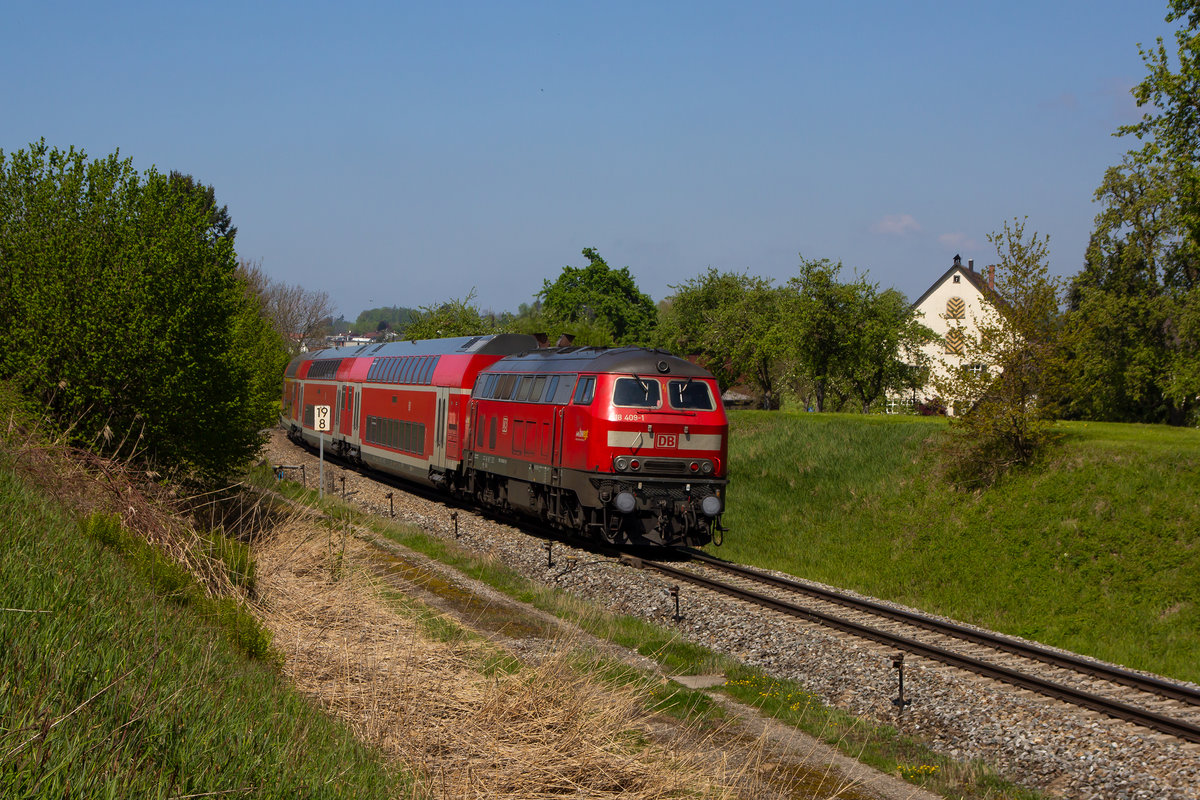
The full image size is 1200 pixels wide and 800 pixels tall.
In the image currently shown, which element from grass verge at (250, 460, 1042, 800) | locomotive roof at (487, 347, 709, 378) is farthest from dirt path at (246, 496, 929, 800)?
locomotive roof at (487, 347, 709, 378)

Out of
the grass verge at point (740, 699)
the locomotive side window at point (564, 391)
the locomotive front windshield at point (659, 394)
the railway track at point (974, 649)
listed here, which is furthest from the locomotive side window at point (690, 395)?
the grass verge at point (740, 699)

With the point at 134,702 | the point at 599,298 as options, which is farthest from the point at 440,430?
the point at 599,298

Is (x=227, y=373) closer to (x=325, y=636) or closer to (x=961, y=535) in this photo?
(x=325, y=636)

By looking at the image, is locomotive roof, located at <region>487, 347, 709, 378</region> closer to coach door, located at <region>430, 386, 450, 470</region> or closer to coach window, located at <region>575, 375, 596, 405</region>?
coach window, located at <region>575, 375, 596, 405</region>

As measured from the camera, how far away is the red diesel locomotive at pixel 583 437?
720 inches

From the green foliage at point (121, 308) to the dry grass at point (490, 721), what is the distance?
10.8m

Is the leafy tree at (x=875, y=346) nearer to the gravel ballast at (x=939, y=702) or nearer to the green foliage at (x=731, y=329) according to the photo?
the green foliage at (x=731, y=329)

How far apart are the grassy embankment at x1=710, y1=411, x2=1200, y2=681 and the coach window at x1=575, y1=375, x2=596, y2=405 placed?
8967mm

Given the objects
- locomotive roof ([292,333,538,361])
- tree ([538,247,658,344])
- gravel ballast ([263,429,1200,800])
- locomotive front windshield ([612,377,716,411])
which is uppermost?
tree ([538,247,658,344])

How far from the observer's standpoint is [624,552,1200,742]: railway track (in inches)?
405

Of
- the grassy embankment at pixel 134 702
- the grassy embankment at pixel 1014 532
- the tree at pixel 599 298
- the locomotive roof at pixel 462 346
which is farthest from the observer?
the tree at pixel 599 298

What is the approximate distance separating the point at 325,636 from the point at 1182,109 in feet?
86.1

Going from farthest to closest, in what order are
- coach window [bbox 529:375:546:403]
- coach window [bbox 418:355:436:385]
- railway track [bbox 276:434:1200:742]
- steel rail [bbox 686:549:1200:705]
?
coach window [bbox 418:355:436:385] < coach window [bbox 529:375:546:403] < steel rail [bbox 686:549:1200:705] < railway track [bbox 276:434:1200:742]

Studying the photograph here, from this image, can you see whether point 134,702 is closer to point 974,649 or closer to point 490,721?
point 490,721
